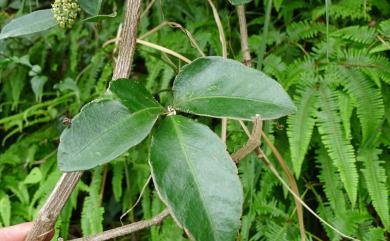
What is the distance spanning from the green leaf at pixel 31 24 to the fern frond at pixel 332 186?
3.23 feet

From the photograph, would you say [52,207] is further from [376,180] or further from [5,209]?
[5,209]

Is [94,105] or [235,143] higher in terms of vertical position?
[94,105]

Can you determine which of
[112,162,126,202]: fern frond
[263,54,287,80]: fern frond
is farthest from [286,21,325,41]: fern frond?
[112,162,126,202]: fern frond

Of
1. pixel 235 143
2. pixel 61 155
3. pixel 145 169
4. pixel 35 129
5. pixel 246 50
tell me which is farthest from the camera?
pixel 35 129

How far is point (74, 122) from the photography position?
57 centimetres

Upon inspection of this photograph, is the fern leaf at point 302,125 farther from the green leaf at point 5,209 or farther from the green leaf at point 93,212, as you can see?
the green leaf at point 5,209

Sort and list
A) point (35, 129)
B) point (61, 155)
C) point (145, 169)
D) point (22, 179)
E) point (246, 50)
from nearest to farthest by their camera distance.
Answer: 1. point (61, 155)
2. point (246, 50)
3. point (145, 169)
4. point (22, 179)
5. point (35, 129)

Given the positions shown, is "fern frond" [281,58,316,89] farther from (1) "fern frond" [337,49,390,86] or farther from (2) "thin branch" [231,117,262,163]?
(2) "thin branch" [231,117,262,163]

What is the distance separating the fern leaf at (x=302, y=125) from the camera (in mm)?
1364

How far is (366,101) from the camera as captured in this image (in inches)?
53.9

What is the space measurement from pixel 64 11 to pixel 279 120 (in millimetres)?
942

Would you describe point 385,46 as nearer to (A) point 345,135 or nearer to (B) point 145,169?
(A) point 345,135

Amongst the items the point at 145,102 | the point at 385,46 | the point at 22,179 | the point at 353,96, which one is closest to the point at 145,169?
the point at 22,179

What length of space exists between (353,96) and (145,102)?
3.12 feet
